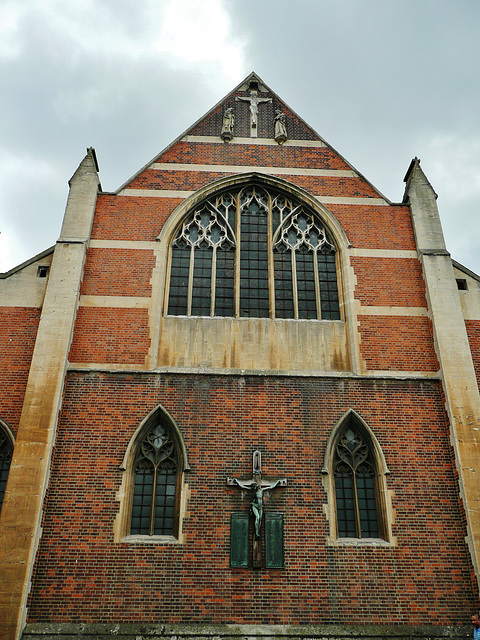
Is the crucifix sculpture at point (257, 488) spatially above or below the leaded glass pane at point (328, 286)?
below

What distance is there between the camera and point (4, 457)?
9875 millimetres

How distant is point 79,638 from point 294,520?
4061mm

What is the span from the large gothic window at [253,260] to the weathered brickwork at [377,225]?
608mm

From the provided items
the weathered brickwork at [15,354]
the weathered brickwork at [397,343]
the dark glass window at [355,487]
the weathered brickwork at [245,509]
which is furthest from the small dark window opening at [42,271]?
the dark glass window at [355,487]

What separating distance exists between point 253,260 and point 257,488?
534 cm

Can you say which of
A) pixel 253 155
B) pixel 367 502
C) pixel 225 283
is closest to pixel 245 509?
pixel 367 502

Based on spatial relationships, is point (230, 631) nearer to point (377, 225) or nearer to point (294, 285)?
point (294, 285)

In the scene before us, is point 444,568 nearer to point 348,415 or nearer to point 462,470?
point 462,470

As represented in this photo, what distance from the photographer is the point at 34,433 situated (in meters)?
9.17

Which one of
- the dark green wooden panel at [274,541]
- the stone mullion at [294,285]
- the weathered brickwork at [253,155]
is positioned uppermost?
the weathered brickwork at [253,155]

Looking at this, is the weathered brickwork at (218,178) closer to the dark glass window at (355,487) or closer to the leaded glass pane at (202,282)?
the leaded glass pane at (202,282)

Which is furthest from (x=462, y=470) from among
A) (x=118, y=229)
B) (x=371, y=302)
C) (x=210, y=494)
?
(x=118, y=229)

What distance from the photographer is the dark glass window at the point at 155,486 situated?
925 cm

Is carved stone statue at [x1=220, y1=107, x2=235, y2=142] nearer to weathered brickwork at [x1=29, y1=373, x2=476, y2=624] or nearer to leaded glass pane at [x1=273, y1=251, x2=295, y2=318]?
leaded glass pane at [x1=273, y1=251, x2=295, y2=318]
